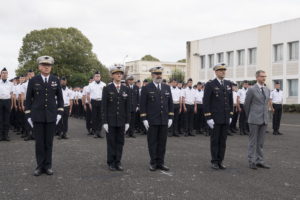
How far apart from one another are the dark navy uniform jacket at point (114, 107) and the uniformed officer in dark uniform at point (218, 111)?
72.3 inches

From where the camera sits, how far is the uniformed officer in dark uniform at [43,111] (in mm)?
8461

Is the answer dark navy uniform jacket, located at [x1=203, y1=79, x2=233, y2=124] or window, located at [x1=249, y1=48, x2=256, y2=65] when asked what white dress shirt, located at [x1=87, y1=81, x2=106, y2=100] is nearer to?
dark navy uniform jacket, located at [x1=203, y1=79, x2=233, y2=124]

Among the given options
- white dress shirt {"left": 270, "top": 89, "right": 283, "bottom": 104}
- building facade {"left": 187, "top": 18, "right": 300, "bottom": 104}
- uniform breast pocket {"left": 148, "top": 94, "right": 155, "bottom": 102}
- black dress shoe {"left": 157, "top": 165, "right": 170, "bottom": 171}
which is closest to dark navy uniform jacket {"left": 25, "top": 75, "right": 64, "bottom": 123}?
uniform breast pocket {"left": 148, "top": 94, "right": 155, "bottom": 102}

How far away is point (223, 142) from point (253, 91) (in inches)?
56.5

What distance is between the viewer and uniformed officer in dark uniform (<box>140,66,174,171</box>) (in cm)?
912

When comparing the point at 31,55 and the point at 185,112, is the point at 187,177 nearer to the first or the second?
the point at 185,112

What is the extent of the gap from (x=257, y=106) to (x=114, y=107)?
332 cm

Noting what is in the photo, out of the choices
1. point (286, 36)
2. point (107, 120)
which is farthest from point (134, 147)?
point (286, 36)

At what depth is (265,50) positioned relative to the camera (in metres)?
44.3

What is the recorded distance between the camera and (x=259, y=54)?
45.1m

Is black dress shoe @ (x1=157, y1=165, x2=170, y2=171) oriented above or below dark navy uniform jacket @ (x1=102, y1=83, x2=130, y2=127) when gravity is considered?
below

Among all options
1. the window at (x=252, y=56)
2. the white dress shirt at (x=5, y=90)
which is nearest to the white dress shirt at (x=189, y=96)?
the white dress shirt at (x=5, y=90)

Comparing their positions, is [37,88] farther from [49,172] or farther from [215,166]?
[215,166]

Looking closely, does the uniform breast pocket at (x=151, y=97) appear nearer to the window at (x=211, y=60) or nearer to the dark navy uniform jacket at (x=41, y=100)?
the dark navy uniform jacket at (x=41, y=100)
